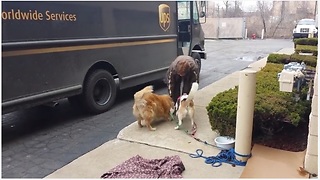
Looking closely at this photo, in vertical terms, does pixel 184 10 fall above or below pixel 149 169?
above

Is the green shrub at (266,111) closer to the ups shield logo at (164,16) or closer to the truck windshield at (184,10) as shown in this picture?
the ups shield logo at (164,16)

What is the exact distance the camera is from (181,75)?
492 centimetres

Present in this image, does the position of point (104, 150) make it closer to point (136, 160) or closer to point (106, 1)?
point (136, 160)

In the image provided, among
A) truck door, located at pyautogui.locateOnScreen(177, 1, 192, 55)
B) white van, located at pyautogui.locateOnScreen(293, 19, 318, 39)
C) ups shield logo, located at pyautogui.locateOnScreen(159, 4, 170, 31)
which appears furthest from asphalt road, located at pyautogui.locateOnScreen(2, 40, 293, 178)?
white van, located at pyautogui.locateOnScreen(293, 19, 318, 39)

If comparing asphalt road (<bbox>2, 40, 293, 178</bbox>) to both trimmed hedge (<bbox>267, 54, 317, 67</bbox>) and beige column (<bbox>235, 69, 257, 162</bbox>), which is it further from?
trimmed hedge (<bbox>267, 54, 317, 67</bbox>)

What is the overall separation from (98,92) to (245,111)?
127 inches

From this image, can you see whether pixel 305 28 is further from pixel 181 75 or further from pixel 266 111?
pixel 266 111

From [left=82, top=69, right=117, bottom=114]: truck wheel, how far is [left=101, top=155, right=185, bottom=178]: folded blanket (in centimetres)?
226

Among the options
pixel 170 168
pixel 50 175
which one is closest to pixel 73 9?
pixel 50 175

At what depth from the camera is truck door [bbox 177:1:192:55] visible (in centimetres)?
825

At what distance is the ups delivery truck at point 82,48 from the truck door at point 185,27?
60cm

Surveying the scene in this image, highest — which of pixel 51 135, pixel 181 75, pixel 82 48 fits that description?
pixel 82 48

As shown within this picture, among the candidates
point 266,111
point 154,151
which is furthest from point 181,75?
point 266,111

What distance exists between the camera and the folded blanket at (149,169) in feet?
10.5
